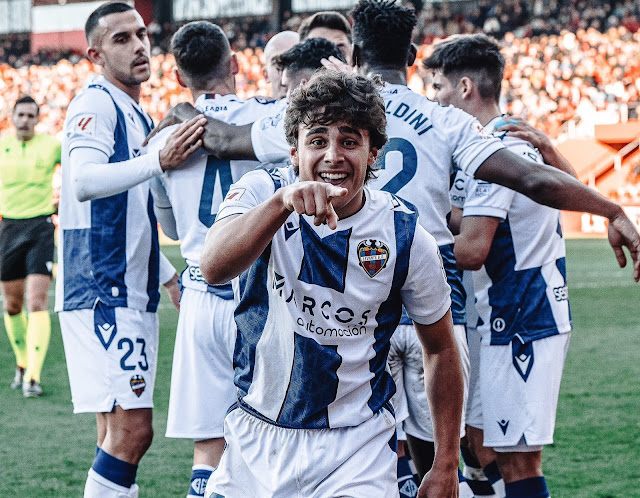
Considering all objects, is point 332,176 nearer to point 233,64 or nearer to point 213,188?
point 213,188

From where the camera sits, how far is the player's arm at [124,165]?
3.58 meters

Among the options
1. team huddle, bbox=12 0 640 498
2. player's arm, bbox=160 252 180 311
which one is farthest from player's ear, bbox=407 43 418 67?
player's arm, bbox=160 252 180 311

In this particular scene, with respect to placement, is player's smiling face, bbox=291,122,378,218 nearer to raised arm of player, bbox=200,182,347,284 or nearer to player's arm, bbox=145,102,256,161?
raised arm of player, bbox=200,182,347,284

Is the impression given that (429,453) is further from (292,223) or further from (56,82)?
(56,82)

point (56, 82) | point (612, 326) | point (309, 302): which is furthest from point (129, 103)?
point (56, 82)

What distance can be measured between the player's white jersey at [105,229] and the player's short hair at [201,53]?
0.39 meters

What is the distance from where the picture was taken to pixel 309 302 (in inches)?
96.5

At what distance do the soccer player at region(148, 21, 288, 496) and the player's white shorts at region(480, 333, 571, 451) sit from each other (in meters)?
1.06

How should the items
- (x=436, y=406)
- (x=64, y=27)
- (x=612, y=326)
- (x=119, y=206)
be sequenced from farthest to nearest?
1. (x=64, y=27)
2. (x=612, y=326)
3. (x=119, y=206)
4. (x=436, y=406)

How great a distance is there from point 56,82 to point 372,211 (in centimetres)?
3191

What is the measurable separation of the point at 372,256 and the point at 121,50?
6.96ft

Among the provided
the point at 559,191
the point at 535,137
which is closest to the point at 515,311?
the point at 535,137

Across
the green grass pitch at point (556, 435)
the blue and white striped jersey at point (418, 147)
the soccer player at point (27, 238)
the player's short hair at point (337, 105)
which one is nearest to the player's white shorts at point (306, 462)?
the player's short hair at point (337, 105)

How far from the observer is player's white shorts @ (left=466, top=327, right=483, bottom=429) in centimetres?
423
